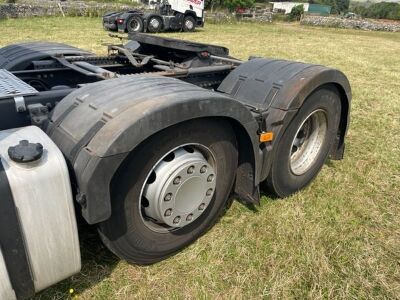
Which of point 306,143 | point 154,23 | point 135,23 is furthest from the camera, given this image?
point 154,23

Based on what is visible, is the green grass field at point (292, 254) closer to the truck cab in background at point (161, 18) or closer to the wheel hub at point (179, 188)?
the wheel hub at point (179, 188)

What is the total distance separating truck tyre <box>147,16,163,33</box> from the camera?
56.4ft

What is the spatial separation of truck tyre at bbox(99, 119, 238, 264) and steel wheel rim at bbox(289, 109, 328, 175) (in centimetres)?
96

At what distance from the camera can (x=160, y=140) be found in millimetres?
1995

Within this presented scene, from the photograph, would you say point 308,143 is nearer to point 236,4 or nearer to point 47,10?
point 47,10

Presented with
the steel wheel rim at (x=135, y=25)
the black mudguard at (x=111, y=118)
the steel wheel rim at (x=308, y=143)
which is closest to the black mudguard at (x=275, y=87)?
the steel wheel rim at (x=308, y=143)

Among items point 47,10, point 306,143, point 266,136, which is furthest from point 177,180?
point 47,10

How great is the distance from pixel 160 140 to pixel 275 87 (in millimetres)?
1154

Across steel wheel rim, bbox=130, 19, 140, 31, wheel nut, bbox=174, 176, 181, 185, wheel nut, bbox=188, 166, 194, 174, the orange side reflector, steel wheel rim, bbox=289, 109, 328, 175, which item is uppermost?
the orange side reflector

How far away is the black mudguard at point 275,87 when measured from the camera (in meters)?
2.62

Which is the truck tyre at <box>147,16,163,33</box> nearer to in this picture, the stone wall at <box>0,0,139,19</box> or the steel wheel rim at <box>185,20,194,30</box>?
the steel wheel rim at <box>185,20,194,30</box>

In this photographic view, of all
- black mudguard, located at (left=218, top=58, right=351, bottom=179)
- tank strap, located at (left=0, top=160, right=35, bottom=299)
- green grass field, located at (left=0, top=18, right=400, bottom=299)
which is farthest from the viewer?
black mudguard, located at (left=218, top=58, right=351, bottom=179)

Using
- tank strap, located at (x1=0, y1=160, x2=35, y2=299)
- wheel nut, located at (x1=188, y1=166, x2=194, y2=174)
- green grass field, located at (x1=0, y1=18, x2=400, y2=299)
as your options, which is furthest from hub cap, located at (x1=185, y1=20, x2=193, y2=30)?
tank strap, located at (x1=0, y1=160, x2=35, y2=299)

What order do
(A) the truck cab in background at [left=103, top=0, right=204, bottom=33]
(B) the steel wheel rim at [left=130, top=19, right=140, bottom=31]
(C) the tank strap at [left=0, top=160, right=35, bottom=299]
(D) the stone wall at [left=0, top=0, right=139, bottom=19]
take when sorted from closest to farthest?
(C) the tank strap at [left=0, top=160, right=35, bottom=299]
(A) the truck cab in background at [left=103, top=0, right=204, bottom=33]
(B) the steel wheel rim at [left=130, top=19, right=140, bottom=31]
(D) the stone wall at [left=0, top=0, right=139, bottom=19]
